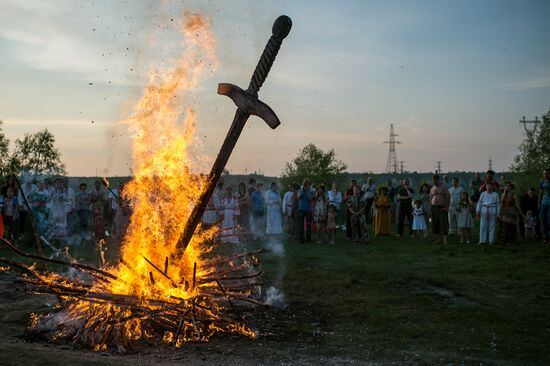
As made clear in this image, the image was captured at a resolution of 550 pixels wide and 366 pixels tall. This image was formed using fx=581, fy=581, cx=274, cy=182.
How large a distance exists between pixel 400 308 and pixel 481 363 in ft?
8.21

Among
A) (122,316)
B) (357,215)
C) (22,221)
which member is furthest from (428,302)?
(22,221)

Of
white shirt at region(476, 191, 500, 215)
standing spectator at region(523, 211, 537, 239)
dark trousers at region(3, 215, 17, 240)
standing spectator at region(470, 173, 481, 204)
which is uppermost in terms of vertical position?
standing spectator at region(470, 173, 481, 204)

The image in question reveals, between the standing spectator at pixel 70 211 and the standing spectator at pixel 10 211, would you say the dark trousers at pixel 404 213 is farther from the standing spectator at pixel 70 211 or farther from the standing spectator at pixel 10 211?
the standing spectator at pixel 10 211

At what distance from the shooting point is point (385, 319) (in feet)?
25.5

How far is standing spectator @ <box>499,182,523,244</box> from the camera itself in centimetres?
1675

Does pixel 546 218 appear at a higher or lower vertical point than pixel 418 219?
higher

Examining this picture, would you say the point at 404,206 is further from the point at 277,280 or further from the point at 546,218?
the point at 277,280

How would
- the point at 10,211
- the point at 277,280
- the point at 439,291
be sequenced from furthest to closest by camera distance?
the point at 10,211 < the point at 277,280 < the point at 439,291

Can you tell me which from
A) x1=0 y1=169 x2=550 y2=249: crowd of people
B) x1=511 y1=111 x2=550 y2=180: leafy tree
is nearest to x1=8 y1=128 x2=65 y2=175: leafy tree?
x1=0 y1=169 x2=550 y2=249: crowd of people

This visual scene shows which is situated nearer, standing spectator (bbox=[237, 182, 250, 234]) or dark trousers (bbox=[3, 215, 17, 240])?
dark trousers (bbox=[3, 215, 17, 240])

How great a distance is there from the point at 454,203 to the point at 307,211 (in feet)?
16.1

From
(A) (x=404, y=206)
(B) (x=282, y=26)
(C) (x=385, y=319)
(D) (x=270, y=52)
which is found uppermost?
(B) (x=282, y=26)

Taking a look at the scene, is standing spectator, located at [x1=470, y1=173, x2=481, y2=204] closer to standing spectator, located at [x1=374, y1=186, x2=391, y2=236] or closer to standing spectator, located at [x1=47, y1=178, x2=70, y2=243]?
standing spectator, located at [x1=374, y1=186, x2=391, y2=236]

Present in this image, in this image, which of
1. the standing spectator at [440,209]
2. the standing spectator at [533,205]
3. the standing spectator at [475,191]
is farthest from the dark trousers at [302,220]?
the standing spectator at [533,205]
